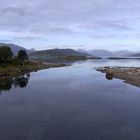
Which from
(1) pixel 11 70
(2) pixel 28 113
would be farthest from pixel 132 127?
(1) pixel 11 70

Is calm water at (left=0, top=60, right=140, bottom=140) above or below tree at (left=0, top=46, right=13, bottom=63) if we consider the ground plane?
below

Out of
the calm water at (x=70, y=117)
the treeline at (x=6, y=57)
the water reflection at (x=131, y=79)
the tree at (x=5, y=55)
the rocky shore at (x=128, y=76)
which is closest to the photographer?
the calm water at (x=70, y=117)

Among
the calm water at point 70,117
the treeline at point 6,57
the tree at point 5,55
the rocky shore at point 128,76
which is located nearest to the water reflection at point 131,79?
the rocky shore at point 128,76

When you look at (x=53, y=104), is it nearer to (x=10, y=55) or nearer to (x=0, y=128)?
(x=0, y=128)

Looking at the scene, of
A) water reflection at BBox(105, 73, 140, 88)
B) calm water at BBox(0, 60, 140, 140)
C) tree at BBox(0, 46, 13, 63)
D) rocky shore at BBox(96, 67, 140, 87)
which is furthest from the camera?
tree at BBox(0, 46, 13, 63)

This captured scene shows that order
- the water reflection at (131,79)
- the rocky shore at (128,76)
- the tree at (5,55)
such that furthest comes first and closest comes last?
the tree at (5,55) < the rocky shore at (128,76) < the water reflection at (131,79)

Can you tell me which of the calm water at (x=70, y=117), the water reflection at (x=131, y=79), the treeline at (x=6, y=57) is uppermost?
the treeline at (x=6, y=57)

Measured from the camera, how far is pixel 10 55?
377 ft

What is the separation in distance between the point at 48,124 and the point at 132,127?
31.0 feet

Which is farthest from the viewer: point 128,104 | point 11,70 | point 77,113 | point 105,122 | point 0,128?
point 11,70

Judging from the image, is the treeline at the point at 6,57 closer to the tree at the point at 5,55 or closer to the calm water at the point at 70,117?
the tree at the point at 5,55

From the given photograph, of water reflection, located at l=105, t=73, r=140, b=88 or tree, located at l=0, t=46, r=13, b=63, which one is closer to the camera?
water reflection, located at l=105, t=73, r=140, b=88

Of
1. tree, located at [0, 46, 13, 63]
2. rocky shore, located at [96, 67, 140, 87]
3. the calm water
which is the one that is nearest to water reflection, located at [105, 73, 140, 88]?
rocky shore, located at [96, 67, 140, 87]

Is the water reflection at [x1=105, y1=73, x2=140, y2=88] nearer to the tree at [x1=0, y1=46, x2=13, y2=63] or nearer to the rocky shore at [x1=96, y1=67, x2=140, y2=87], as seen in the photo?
the rocky shore at [x1=96, y1=67, x2=140, y2=87]
